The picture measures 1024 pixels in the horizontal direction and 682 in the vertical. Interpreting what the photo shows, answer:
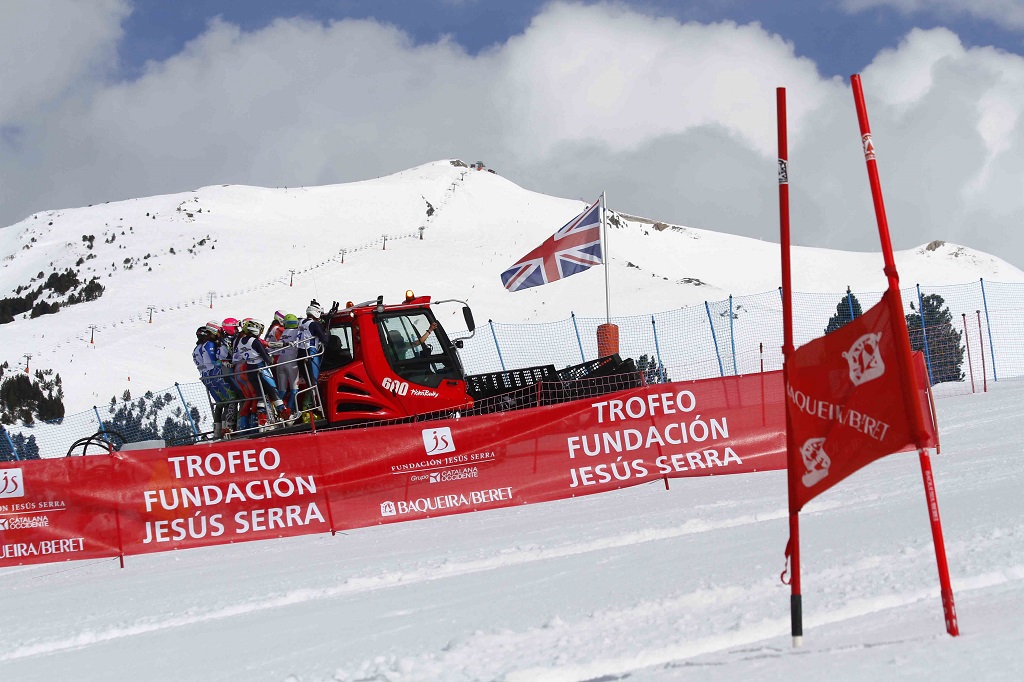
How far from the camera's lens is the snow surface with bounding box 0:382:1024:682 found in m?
4.32

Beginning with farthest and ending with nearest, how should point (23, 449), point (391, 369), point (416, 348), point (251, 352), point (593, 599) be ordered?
point (23, 449)
point (416, 348)
point (391, 369)
point (251, 352)
point (593, 599)

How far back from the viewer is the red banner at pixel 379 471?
39.1 feet

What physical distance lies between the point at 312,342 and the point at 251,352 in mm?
852

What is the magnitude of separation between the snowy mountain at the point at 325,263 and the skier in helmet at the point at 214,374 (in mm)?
32120

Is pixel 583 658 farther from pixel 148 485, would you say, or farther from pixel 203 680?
pixel 148 485

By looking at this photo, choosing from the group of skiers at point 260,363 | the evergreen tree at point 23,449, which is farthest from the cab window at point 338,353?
the evergreen tree at point 23,449

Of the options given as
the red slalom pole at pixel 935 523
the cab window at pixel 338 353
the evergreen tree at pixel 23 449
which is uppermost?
the cab window at pixel 338 353

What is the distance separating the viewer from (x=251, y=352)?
45.9 ft

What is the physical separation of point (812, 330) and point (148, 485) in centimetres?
3820

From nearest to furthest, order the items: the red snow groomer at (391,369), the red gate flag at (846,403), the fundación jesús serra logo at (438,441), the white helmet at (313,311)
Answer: the red gate flag at (846,403), the fundación jesús serra logo at (438,441), the white helmet at (313,311), the red snow groomer at (391,369)

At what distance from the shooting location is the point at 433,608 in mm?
6496

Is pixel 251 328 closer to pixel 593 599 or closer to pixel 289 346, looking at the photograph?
pixel 289 346

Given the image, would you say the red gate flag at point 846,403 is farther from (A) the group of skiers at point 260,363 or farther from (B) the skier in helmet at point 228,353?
(B) the skier in helmet at point 228,353

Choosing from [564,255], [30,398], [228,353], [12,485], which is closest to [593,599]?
[12,485]
